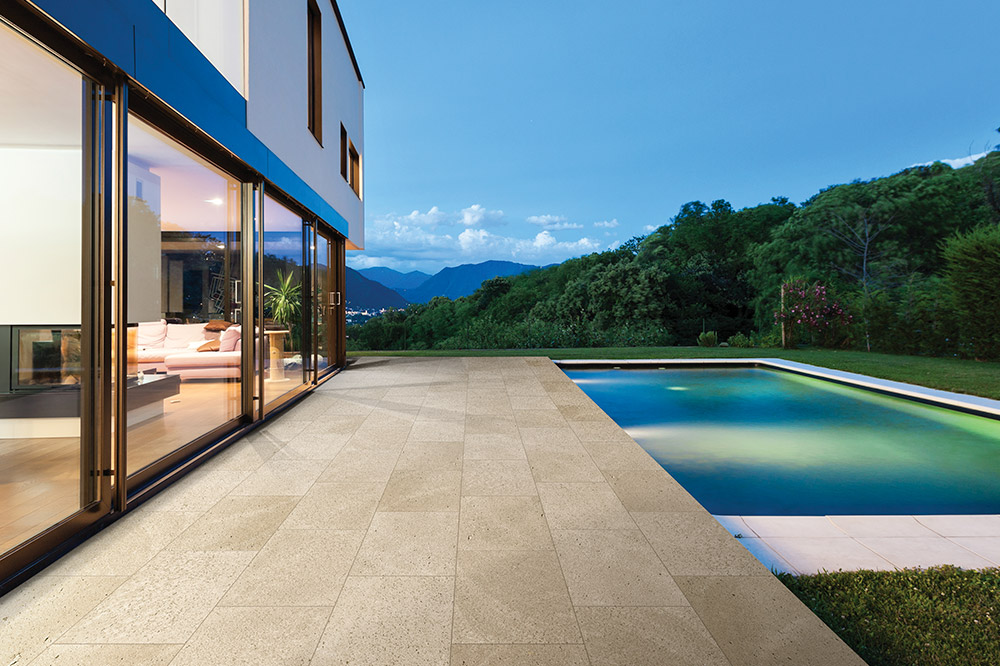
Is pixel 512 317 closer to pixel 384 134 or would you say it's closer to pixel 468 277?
pixel 468 277

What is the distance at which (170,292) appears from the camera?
366cm

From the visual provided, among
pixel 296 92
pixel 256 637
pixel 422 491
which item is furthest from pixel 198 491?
pixel 296 92

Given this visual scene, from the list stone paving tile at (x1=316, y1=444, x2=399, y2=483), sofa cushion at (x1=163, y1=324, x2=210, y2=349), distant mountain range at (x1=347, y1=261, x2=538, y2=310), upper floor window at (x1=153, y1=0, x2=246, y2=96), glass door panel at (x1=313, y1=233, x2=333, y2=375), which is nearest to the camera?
stone paving tile at (x1=316, y1=444, x2=399, y2=483)

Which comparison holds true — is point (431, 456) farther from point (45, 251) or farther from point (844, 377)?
point (844, 377)

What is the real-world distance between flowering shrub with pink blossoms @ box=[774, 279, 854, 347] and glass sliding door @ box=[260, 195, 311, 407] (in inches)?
431

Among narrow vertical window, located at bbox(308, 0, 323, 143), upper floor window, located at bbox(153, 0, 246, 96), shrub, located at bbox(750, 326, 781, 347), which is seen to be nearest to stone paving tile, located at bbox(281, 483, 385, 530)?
upper floor window, located at bbox(153, 0, 246, 96)

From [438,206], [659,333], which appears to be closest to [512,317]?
[659,333]

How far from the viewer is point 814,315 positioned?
39.7 ft

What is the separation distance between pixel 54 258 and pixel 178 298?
123cm

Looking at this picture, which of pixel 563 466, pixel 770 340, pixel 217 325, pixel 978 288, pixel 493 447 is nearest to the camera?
pixel 563 466

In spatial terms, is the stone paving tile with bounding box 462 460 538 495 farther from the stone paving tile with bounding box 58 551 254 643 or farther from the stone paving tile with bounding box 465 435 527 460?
the stone paving tile with bounding box 58 551 254 643

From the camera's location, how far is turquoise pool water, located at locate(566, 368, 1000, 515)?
394 cm

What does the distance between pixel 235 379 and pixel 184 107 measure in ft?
7.62

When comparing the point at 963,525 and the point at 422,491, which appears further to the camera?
the point at 422,491
